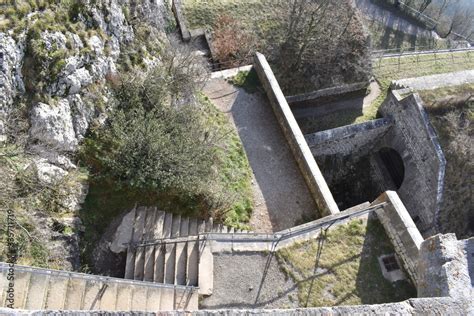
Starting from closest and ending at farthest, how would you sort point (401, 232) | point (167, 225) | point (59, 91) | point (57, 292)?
point (57, 292)
point (59, 91)
point (401, 232)
point (167, 225)

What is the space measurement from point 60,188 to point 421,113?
47.2ft

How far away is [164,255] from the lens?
33.3 ft

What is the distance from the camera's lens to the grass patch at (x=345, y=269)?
10094mm

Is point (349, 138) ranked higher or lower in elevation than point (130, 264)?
higher

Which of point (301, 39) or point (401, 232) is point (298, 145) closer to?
point (401, 232)

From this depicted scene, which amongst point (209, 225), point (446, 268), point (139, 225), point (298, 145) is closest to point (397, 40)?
point (298, 145)

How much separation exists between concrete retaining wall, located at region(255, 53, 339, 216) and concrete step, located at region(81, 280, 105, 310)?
22.2ft

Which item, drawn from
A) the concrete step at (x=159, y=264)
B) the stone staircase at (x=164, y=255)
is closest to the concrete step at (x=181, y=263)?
the stone staircase at (x=164, y=255)

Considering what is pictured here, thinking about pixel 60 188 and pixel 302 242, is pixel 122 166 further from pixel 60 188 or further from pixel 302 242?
pixel 302 242

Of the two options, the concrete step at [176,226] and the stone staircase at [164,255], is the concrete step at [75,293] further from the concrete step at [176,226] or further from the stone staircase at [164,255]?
the concrete step at [176,226]

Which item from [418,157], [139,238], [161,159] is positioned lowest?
[139,238]

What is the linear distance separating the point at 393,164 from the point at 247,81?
8.64 meters

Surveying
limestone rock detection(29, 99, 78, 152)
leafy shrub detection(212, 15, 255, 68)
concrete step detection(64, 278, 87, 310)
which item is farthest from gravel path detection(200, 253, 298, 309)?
leafy shrub detection(212, 15, 255, 68)

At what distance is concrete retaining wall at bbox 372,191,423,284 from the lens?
10414 millimetres
